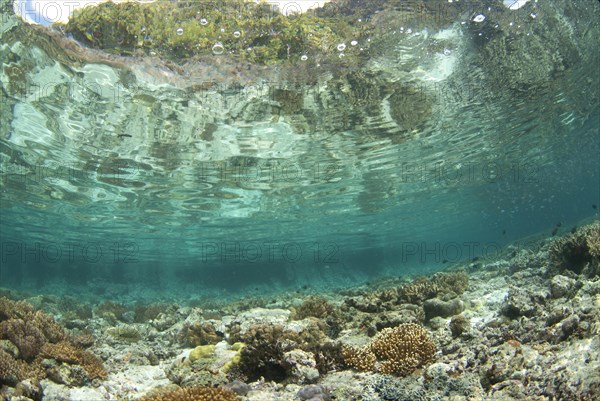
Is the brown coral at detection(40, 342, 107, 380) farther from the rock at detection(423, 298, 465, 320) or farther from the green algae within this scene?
the green algae

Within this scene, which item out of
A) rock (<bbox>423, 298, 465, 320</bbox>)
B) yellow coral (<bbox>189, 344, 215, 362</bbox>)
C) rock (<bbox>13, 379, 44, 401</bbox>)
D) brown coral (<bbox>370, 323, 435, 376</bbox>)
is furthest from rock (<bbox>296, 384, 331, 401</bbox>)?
rock (<bbox>423, 298, 465, 320</bbox>)

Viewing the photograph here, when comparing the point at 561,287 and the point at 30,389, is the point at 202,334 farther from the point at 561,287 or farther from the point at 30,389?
the point at 561,287

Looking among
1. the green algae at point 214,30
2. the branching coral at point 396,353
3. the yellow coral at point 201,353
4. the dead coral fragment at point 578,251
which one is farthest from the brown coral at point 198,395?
the green algae at point 214,30

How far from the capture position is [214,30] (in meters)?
10.3

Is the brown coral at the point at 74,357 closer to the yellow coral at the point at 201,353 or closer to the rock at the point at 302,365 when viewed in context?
the yellow coral at the point at 201,353

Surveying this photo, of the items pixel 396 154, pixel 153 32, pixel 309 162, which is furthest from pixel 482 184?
pixel 153 32

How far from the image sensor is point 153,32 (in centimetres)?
1009

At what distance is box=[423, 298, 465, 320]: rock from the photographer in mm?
8523

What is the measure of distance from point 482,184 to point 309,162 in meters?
26.4

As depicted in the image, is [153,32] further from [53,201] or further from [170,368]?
[53,201]

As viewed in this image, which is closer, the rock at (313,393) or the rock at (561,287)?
the rock at (313,393)

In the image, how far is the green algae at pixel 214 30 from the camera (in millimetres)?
9688

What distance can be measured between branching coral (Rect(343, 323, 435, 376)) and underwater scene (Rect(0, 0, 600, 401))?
3 cm

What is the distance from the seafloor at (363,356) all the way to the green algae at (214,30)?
7.22 metres
